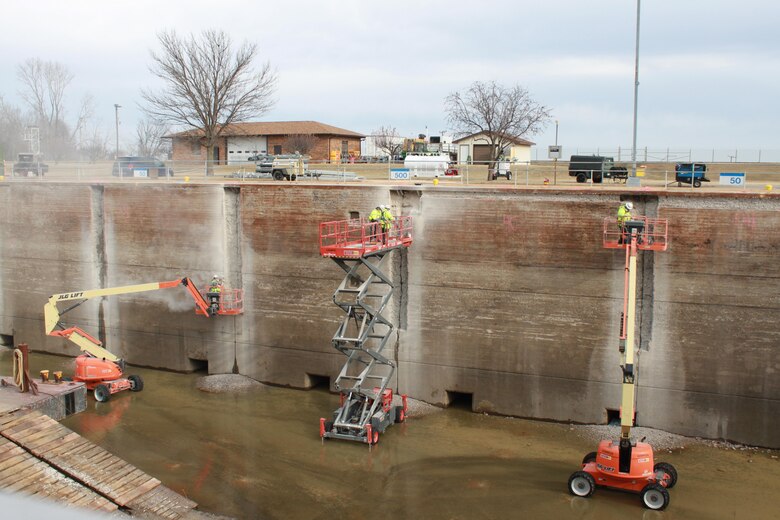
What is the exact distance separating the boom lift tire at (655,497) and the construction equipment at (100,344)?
14306mm

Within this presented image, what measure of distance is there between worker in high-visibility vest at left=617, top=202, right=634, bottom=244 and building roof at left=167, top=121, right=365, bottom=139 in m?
36.6

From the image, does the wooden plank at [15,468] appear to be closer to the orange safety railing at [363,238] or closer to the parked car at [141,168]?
the orange safety railing at [363,238]

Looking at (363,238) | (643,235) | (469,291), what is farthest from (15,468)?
(643,235)

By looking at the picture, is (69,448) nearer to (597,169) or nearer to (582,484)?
(582,484)

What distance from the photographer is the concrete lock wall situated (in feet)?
63.8

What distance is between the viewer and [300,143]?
173ft

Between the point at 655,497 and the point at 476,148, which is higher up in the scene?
the point at 476,148

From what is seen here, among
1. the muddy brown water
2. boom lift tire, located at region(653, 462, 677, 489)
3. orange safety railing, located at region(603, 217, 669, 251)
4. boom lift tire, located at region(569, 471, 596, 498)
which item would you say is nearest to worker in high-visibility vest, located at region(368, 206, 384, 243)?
the muddy brown water

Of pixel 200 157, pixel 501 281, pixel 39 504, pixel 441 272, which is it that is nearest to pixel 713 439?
pixel 501 281

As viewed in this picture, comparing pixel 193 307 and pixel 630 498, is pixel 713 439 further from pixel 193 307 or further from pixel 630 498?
pixel 193 307

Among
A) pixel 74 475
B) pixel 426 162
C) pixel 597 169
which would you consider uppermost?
pixel 426 162

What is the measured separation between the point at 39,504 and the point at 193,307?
953 inches

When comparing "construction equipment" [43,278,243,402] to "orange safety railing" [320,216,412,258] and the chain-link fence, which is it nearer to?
"orange safety railing" [320,216,412,258]

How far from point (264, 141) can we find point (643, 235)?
39727 millimetres
